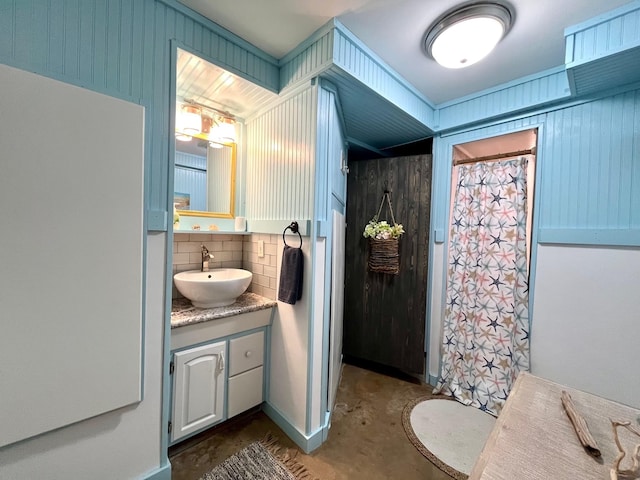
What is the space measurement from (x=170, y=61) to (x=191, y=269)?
126cm

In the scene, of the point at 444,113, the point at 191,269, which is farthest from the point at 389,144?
the point at 191,269

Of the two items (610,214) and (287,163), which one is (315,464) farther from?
(610,214)

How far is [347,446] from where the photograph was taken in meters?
1.60

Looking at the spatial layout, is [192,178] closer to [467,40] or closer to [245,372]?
[245,372]

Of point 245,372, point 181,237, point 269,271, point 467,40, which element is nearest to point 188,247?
point 181,237

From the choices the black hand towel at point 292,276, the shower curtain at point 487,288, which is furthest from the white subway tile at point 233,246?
the shower curtain at point 487,288

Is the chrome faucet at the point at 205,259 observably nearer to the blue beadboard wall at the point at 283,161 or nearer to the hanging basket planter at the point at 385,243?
the blue beadboard wall at the point at 283,161

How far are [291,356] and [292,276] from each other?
54cm

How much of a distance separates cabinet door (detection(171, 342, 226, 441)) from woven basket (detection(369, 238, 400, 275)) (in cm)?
141

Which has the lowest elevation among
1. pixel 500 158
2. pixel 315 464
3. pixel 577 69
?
pixel 315 464

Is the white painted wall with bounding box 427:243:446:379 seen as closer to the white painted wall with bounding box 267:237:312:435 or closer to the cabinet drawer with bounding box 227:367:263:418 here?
the white painted wall with bounding box 267:237:312:435

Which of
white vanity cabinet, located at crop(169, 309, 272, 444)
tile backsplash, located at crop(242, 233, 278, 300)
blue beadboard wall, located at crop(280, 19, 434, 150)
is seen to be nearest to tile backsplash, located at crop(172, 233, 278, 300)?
tile backsplash, located at crop(242, 233, 278, 300)

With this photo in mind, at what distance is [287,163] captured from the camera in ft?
5.52

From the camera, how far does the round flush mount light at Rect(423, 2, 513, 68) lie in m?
1.22
